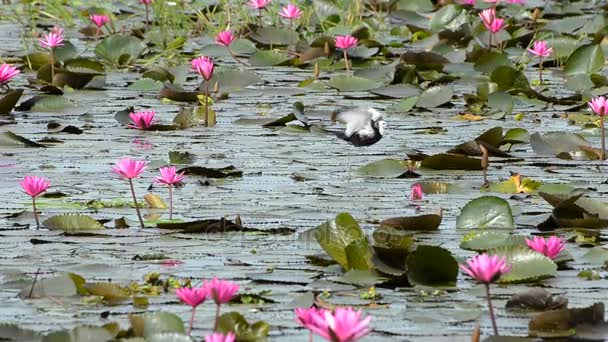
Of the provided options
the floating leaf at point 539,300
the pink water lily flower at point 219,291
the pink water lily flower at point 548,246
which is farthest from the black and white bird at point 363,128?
the pink water lily flower at point 219,291

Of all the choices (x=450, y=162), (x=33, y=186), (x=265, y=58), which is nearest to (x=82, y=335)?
(x=33, y=186)

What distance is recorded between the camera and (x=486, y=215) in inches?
146

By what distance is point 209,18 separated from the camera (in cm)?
822

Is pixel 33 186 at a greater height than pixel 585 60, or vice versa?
pixel 585 60

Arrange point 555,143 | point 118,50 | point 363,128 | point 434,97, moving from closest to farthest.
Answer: point 555,143, point 363,128, point 434,97, point 118,50

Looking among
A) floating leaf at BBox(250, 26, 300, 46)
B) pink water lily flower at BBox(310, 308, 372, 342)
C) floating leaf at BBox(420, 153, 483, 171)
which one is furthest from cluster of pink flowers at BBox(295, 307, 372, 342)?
floating leaf at BBox(250, 26, 300, 46)

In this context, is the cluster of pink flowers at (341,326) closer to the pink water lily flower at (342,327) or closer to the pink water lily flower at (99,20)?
the pink water lily flower at (342,327)

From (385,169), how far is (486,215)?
2.79 feet

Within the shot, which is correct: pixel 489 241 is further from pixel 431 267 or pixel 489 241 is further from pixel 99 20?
pixel 99 20

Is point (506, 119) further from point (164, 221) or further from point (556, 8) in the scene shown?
point (556, 8)

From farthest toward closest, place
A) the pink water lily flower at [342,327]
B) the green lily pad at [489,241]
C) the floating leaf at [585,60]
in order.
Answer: the floating leaf at [585,60]
the green lily pad at [489,241]
the pink water lily flower at [342,327]

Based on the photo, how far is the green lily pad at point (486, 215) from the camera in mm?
3688

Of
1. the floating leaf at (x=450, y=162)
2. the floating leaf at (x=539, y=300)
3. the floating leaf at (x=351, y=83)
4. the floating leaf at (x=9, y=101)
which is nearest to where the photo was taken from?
the floating leaf at (x=539, y=300)

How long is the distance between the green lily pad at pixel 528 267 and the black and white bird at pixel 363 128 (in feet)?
6.50
